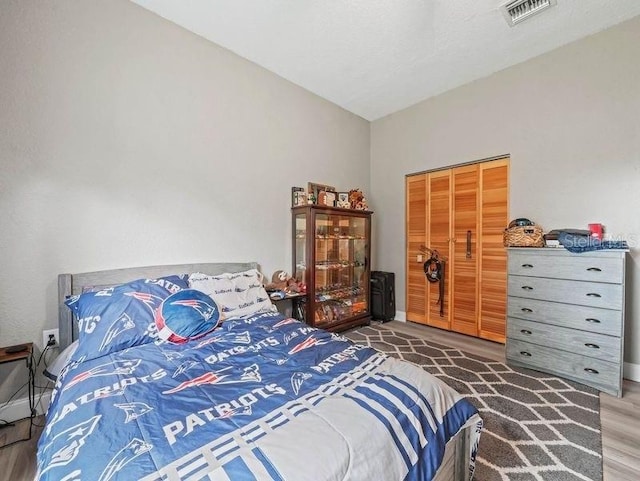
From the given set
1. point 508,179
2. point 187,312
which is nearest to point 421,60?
point 508,179

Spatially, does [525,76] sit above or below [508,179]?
above

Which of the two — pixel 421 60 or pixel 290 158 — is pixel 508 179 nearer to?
pixel 421 60

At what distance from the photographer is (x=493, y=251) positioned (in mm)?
3152

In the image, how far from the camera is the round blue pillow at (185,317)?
1.70 meters

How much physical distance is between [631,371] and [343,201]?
3.10 m

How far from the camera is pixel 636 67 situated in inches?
92.6

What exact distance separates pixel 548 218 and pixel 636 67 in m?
1.38

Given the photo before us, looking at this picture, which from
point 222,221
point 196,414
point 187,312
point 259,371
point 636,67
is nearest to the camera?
point 196,414

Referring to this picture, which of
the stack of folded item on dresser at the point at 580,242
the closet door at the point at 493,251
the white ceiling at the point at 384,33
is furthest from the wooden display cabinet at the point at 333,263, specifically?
the stack of folded item on dresser at the point at 580,242

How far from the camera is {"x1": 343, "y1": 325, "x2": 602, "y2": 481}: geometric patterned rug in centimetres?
143

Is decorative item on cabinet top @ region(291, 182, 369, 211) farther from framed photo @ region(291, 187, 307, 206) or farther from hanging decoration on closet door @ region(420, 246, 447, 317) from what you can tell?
hanging decoration on closet door @ region(420, 246, 447, 317)

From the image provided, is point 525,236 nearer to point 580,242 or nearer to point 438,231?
point 580,242

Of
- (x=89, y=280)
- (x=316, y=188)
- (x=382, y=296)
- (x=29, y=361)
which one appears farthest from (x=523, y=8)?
(x=29, y=361)

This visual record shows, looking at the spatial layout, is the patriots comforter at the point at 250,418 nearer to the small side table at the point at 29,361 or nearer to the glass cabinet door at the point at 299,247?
the small side table at the point at 29,361
